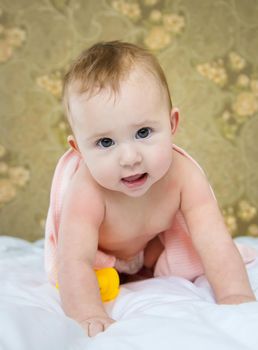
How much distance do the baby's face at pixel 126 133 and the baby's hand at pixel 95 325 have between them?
0.26 meters

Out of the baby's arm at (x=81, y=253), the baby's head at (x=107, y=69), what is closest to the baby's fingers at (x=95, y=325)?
the baby's arm at (x=81, y=253)

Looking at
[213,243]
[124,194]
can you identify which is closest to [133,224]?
[124,194]

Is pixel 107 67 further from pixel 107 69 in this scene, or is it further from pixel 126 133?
pixel 126 133

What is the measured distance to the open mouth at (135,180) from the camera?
A: 0.97 meters

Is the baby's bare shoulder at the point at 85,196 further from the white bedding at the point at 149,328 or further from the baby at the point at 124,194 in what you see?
the white bedding at the point at 149,328

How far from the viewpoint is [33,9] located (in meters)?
1.94

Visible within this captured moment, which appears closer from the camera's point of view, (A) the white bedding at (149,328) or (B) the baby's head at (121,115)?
(A) the white bedding at (149,328)

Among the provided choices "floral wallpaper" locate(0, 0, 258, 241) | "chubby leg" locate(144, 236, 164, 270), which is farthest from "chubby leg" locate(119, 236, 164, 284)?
"floral wallpaper" locate(0, 0, 258, 241)

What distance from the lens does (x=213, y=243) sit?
3.41 ft

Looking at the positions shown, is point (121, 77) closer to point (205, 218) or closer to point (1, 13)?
point (205, 218)

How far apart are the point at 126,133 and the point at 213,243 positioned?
0.32 meters

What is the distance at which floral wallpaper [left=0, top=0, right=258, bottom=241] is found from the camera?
1951 millimetres

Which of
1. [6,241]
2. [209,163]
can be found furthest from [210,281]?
[209,163]

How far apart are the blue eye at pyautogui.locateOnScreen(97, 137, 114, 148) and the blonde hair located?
3.5 inches
